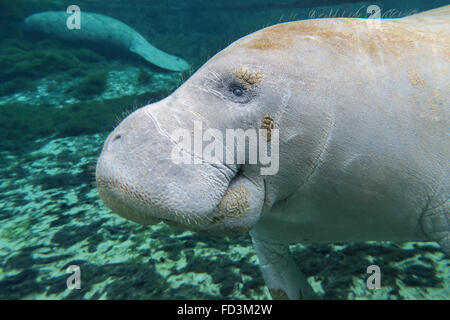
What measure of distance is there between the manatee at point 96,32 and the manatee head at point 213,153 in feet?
35.1

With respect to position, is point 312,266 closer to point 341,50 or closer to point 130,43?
point 341,50

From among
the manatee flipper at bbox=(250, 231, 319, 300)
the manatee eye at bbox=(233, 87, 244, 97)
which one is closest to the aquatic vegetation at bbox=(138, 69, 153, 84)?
the manatee flipper at bbox=(250, 231, 319, 300)

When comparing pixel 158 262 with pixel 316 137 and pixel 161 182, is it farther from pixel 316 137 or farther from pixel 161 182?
pixel 316 137

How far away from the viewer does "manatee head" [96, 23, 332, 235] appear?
1.18 meters

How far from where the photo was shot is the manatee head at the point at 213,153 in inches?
46.5

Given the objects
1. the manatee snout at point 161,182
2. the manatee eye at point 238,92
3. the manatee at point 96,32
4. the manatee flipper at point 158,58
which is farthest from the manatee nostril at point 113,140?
the manatee at point 96,32

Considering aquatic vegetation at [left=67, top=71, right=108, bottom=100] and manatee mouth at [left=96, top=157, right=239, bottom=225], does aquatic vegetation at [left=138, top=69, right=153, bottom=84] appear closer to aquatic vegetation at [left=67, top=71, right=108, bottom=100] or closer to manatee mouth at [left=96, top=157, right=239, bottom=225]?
aquatic vegetation at [left=67, top=71, right=108, bottom=100]

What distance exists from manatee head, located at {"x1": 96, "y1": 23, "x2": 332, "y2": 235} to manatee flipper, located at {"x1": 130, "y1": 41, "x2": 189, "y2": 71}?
960 centimetres

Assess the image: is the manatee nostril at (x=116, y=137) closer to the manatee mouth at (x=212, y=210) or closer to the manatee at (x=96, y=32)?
the manatee mouth at (x=212, y=210)

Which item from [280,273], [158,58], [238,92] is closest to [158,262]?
[280,273]

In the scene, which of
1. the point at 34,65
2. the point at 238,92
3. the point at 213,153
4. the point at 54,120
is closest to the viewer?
the point at 213,153

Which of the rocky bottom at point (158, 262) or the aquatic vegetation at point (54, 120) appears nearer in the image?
the rocky bottom at point (158, 262)

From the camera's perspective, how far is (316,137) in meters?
1.39

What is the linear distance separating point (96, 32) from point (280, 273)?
1295 centimetres
